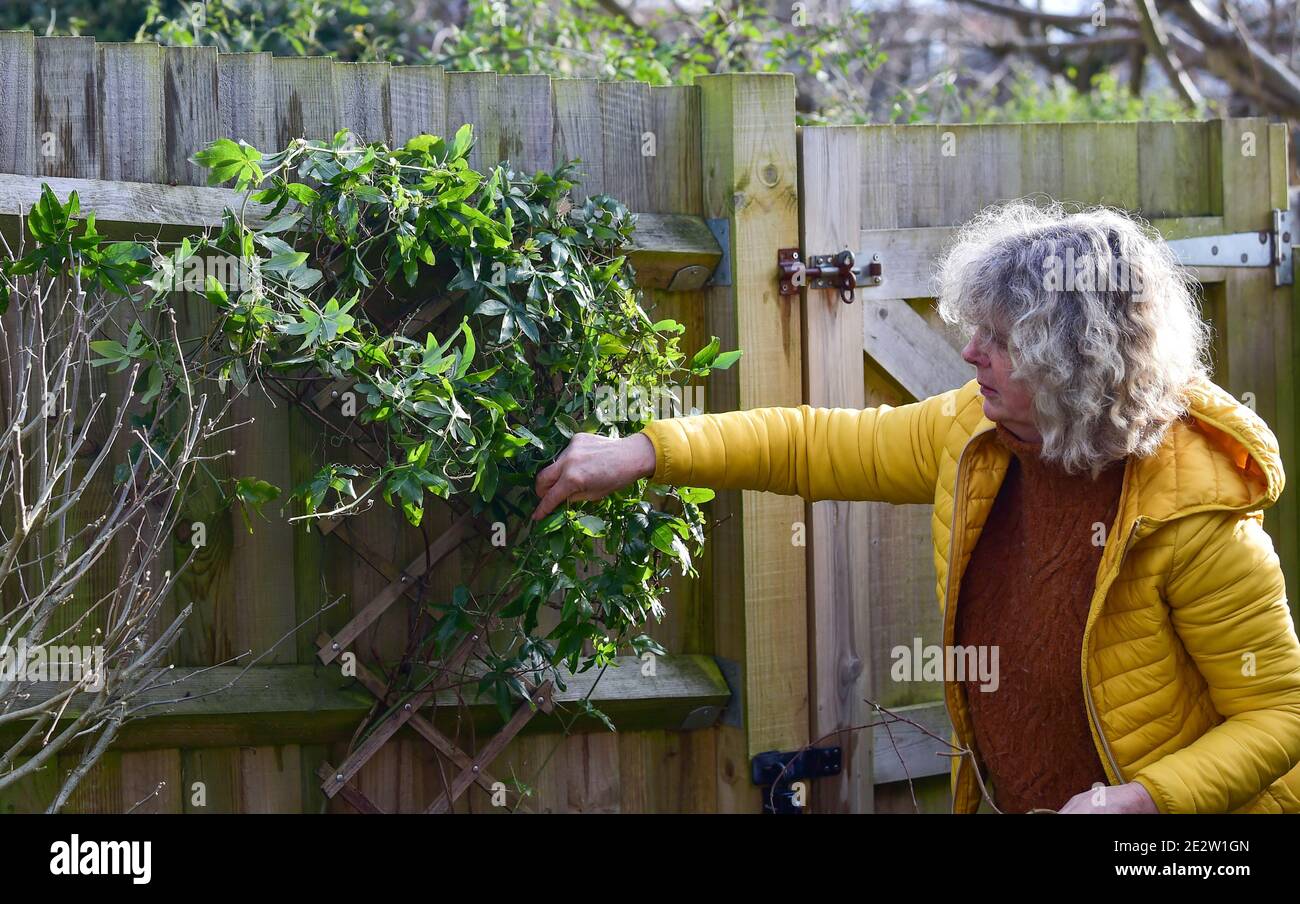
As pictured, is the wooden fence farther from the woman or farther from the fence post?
the woman

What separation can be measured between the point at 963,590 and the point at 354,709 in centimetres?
138

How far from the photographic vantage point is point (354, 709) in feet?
9.30

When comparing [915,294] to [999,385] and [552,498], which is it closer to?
[999,385]

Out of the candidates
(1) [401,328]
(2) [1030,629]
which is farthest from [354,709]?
(2) [1030,629]

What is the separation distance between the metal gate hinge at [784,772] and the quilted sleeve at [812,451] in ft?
2.91

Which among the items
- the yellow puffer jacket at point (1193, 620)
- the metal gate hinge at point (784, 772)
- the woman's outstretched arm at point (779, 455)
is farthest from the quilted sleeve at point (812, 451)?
the metal gate hinge at point (784, 772)

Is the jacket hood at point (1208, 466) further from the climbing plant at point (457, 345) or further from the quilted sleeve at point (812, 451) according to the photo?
the climbing plant at point (457, 345)

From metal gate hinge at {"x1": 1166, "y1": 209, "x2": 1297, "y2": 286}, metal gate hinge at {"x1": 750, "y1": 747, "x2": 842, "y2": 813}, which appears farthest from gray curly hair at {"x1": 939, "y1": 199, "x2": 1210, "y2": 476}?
metal gate hinge at {"x1": 1166, "y1": 209, "x2": 1297, "y2": 286}

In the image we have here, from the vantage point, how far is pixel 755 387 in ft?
10.3

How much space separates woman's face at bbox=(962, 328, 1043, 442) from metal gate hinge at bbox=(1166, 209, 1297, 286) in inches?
69.3

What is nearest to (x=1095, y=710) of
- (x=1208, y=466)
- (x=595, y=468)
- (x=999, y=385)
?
(x=1208, y=466)

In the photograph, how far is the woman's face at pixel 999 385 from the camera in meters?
2.19
